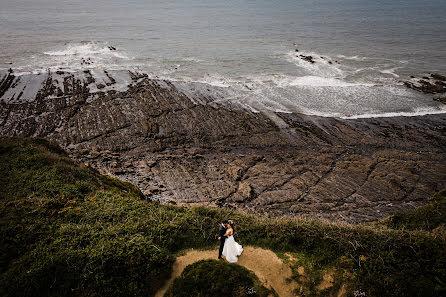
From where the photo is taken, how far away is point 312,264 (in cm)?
966

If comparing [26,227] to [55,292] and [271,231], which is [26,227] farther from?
[271,231]

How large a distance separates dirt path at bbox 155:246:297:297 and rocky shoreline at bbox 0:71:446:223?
8.00m

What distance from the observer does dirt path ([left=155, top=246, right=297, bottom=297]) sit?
894 cm

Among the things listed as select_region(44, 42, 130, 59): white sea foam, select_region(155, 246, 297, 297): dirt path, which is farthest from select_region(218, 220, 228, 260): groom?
select_region(44, 42, 130, 59): white sea foam

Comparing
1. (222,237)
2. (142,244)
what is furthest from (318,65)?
(142,244)

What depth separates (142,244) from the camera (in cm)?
999

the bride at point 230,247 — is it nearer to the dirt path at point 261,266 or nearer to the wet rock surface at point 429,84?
the dirt path at point 261,266

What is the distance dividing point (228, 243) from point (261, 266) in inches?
62.1

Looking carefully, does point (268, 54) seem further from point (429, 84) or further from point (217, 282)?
point (217, 282)

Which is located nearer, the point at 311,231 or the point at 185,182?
the point at 311,231

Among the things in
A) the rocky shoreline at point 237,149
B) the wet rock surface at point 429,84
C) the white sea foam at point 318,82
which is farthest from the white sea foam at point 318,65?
the rocky shoreline at point 237,149

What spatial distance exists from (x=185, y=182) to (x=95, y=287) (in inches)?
489

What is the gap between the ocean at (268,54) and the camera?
34.4 metres

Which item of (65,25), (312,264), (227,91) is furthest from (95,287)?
(65,25)
